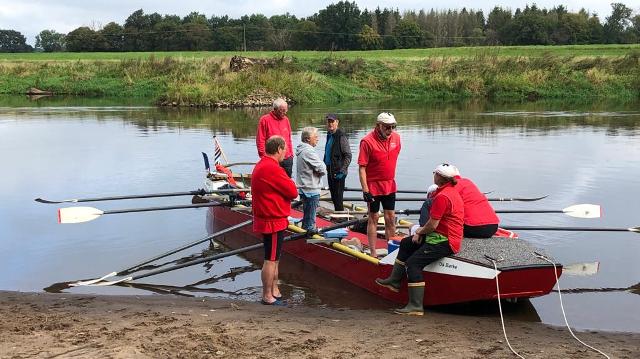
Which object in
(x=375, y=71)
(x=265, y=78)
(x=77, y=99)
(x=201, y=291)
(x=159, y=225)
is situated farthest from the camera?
(x=375, y=71)

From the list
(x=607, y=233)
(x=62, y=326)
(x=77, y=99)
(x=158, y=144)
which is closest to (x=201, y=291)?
(x=62, y=326)

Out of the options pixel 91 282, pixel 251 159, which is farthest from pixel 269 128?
pixel 251 159

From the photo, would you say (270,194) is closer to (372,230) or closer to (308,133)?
(308,133)

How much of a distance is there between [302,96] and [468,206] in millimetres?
37639

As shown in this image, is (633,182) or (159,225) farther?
(633,182)

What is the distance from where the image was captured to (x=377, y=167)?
8.98m

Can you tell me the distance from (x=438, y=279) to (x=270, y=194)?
2114 mm

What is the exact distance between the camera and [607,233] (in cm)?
1176

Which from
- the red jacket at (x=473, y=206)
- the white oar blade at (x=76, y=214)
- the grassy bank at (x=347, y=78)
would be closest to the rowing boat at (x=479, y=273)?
the red jacket at (x=473, y=206)

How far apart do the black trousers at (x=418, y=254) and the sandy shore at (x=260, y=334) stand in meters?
0.51

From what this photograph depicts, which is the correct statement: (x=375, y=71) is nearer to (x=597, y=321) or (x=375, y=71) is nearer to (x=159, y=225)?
(x=159, y=225)

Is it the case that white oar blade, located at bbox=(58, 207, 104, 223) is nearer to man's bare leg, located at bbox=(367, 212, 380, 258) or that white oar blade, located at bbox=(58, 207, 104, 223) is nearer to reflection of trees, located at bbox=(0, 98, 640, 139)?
man's bare leg, located at bbox=(367, 212, 380, 258)

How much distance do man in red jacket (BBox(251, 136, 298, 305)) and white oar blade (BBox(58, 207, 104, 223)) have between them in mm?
3477

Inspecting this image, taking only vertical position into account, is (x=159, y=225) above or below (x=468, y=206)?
below
